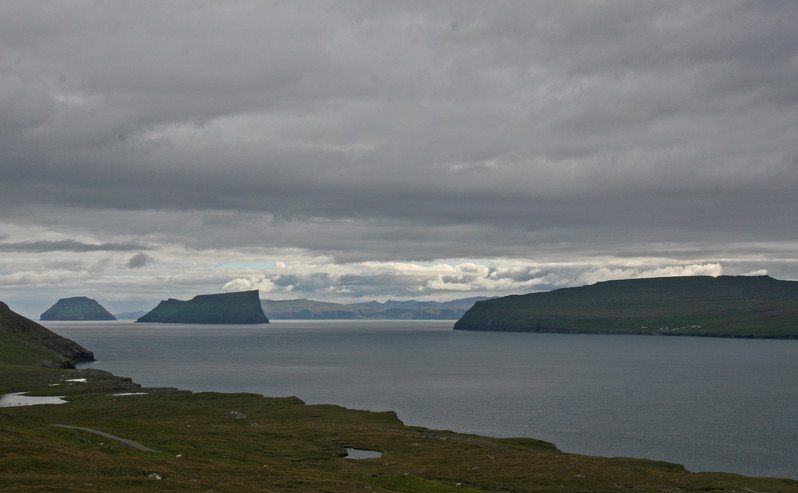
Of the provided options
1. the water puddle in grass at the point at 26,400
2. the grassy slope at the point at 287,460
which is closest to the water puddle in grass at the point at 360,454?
the grassy slope at the point at 287,460

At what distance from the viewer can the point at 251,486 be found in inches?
2122

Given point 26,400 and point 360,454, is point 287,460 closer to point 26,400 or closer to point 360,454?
point 360,454

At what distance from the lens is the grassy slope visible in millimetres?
53094

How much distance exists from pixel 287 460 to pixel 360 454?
14.6 metres

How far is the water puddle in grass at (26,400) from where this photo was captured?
5541 inches

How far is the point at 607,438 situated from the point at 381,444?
46.9 m

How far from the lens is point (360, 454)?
92688 millimetres

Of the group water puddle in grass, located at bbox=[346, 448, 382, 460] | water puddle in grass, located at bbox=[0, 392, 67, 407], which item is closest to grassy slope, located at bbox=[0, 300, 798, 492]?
water puddle in grass, located at bbox=[346, 448, 382, 460]

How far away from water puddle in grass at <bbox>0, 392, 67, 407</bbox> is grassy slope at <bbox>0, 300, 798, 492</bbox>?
49.7 ft

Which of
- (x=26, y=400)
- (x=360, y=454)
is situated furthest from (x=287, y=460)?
(x=26, y=400)

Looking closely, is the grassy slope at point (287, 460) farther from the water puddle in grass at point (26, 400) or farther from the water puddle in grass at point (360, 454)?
the water puddle in grass at point (26, 400)

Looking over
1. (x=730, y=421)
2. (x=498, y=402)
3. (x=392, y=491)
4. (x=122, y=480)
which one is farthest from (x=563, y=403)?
(x=122, y=480)

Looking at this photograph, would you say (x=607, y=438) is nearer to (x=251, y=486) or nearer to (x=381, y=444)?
(x=381, y=444)

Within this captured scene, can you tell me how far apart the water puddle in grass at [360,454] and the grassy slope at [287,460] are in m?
1.39
